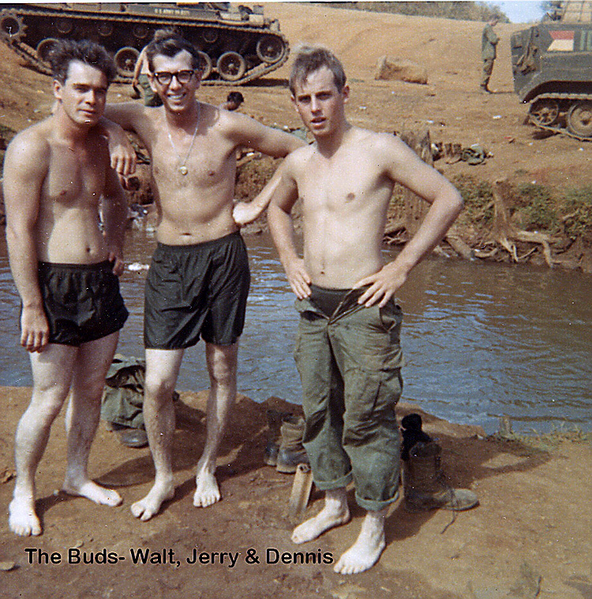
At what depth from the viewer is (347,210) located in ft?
9.57

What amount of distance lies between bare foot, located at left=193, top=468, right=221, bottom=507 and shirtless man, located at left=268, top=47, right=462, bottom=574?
0.55 meters

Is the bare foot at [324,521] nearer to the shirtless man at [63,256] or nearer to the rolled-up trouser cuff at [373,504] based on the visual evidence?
the rolled-up trouser cuff at [373,504]

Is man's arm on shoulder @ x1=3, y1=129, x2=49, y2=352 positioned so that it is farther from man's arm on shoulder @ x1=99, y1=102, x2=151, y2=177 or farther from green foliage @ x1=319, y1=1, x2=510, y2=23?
green foliage @ x1=319, y1=1, x2=510, y2=23

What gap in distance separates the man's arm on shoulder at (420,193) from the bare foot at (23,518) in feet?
6.15

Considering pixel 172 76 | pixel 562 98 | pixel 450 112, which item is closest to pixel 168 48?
pixel 172 76

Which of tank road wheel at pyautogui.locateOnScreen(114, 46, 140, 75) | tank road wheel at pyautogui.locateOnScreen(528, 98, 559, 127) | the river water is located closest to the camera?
the river water

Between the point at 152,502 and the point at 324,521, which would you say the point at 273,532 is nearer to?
the point at 324,521

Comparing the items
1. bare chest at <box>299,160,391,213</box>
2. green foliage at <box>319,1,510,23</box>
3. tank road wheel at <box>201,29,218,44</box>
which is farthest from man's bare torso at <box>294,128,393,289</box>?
green foliage at <box>319,1,510,23</box>

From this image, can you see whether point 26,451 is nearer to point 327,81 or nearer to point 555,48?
point 327,81

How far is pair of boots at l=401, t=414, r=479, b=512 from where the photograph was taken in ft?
11.1

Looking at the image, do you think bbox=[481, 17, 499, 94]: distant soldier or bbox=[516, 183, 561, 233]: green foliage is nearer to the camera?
bbox=[516, 183, 561, 233]: green foliage

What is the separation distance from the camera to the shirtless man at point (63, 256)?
3.01 meters

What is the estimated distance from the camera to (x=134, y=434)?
415 cm

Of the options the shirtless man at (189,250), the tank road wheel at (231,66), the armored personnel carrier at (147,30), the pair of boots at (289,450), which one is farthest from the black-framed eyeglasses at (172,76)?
the tank road wheel at (231,66)
